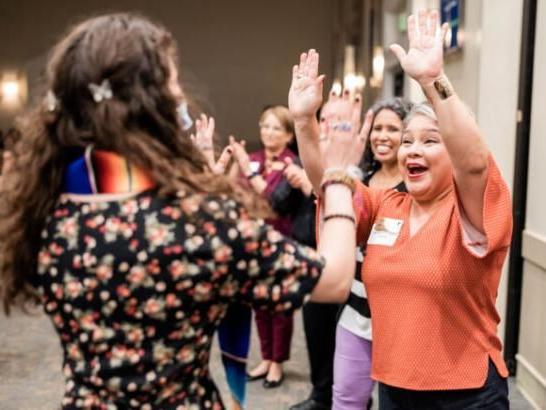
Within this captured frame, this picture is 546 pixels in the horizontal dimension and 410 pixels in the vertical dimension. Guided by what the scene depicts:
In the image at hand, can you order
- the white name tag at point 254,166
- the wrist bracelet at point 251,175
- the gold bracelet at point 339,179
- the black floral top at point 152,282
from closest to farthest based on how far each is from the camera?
1. the black floral top at point 152,282
2. the gold bracelet at point 339,179
3. the wrist bracelet at point 251,175
4. the white name tag at point 254,166

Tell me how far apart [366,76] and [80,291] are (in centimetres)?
778

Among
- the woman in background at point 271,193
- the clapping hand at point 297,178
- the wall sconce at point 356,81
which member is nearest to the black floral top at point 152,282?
the clapping hand at point 297,178

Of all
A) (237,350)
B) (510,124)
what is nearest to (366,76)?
(510,124)

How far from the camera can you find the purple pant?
360 cm

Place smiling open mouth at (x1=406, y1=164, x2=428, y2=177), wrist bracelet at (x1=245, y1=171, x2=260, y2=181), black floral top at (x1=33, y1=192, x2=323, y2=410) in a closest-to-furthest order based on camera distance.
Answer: black floral top at (x1=33, y1=192, x2=323, y2=410), smiling open mouth at (x1=406, y1=164, x2=428, y2=177), wrist bracelet at (x1=245, y1=171, x2=260, y2=181)

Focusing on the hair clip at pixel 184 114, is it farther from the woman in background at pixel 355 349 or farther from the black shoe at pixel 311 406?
the black shoe at pixel 311 406

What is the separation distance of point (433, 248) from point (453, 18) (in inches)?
120

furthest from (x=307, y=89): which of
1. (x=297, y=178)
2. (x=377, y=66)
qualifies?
(x=377, y=66)

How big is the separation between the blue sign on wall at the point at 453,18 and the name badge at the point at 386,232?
2644mm

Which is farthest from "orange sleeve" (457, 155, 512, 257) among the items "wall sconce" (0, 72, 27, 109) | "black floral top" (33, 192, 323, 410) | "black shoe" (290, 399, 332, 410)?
"wall sconce" (0, 72, 27, 109)

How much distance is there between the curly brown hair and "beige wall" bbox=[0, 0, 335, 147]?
11.6m

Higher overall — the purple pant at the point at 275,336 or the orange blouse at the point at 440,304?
the orange blouse at the point at 440,304

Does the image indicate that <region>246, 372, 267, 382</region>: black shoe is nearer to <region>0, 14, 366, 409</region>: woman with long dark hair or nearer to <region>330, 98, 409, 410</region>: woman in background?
<region>330, 98, 409, 410</region>: woman in background

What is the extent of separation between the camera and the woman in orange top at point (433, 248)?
1381 mm
